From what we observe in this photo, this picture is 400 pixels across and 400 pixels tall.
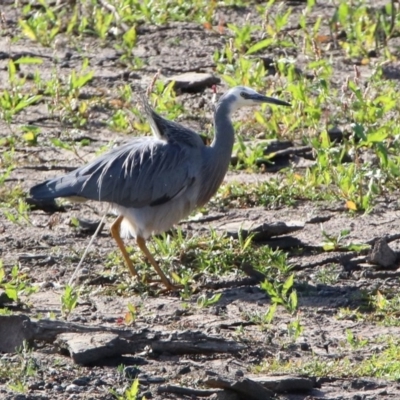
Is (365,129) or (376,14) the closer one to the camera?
(365,129)

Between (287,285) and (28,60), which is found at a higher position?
(28,60)

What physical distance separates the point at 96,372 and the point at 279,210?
10.0 ft

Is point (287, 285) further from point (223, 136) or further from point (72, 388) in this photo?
point (72, 388)

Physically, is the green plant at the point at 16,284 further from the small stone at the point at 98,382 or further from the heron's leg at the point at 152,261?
the small stone at the point at 98,382

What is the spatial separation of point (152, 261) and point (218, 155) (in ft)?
3.02

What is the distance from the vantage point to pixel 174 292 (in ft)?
24.8

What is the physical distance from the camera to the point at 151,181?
812 cm

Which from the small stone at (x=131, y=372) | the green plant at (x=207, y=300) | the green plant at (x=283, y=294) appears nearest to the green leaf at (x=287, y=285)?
the green plant at (x=283, y=294)

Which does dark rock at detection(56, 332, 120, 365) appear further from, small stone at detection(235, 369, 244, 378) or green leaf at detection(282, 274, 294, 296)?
green leaf at detection(282, 274, 294, 296)

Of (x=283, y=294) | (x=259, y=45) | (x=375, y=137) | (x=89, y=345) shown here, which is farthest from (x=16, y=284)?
(x=259, y=45)

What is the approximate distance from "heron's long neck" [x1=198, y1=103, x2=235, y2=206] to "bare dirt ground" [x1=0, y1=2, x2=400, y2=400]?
30 centimetres

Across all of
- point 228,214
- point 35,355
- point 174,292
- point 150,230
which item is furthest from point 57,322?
point 228,214

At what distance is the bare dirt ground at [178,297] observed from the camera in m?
5.93

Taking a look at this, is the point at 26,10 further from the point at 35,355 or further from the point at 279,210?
the point at 35,355
